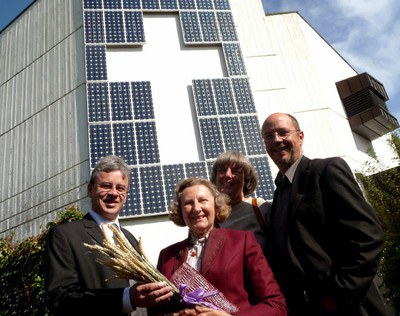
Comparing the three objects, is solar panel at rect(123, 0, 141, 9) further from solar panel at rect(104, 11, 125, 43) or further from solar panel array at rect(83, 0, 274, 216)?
solar panel at rect(104, 11, 125, 43)

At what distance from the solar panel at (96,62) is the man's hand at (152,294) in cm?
841

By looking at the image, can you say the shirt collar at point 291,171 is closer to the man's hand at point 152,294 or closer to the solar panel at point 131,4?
the man's hand at point 152,294

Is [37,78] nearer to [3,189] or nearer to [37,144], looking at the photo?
[37,144]

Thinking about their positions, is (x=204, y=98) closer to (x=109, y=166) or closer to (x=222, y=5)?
(x=222, y=5)

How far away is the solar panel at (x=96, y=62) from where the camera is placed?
950cm

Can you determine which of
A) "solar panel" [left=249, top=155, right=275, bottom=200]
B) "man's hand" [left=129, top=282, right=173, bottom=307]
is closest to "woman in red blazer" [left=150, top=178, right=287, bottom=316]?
"man's hand" [left=129, top=282, right=173, bottom=307]

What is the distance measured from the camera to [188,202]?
244 centimetres

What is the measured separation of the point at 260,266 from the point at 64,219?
246 inches

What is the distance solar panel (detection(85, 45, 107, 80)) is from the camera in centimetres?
950

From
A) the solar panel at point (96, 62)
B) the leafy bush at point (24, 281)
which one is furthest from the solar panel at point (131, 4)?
the leafy bush at point (24, 281)

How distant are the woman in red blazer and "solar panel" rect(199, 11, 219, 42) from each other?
28.7ft

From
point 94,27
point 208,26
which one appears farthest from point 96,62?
point 208,26

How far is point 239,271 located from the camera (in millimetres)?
2133

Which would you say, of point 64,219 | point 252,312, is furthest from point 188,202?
point 64,219
